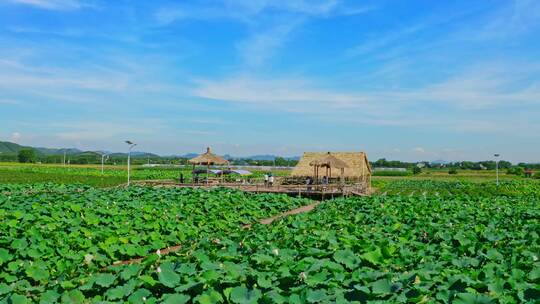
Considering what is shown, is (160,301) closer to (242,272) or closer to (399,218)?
(242,272)

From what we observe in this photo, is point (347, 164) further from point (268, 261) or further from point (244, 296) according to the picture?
point (244, 296)

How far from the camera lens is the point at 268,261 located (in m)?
5.21

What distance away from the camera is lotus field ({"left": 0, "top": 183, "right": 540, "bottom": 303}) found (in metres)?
3.97

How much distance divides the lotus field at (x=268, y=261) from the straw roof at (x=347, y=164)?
22.5 metres

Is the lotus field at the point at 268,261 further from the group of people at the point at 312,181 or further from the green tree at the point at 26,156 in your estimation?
the green tree at the point at 26,156

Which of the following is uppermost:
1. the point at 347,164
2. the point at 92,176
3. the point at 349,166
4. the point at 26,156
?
the point at 26,156

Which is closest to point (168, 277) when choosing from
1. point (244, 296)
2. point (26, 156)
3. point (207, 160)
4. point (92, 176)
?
point (244, 296)

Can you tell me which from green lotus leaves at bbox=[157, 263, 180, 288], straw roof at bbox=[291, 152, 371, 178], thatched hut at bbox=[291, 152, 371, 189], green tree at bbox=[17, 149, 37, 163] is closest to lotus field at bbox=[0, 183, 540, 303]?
green lotus leaves at bbox=[157, 263, 180, 288]

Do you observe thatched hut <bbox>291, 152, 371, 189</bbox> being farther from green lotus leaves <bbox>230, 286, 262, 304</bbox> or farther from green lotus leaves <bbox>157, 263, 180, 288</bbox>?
green lotus leaves <bbox>230, 286, 262, 304</bbox>

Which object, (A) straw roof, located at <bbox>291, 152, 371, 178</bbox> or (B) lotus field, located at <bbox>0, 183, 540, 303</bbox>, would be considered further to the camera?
(A) straw roof, located at <bbox>291, 152, 371, 178</bbox>

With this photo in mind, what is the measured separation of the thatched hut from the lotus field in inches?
882

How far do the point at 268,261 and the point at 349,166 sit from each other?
31110 millimetres

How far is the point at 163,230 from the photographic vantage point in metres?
12.3

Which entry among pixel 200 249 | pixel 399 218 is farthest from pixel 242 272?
pixel 399 218
